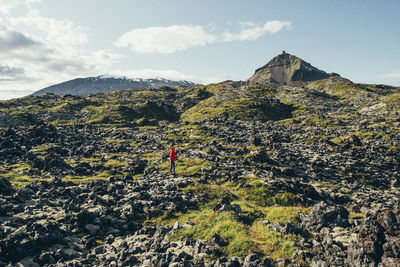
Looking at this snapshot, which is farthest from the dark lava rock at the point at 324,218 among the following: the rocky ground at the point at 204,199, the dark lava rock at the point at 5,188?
the dark lava rock at the point at 5,188

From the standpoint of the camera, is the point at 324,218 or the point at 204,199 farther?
the point at 204,199

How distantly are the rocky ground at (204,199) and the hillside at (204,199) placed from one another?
0.36 feet

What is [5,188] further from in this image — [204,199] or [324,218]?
[324,218]

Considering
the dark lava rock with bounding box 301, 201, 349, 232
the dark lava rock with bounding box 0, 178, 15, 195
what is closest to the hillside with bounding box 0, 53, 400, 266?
the dark lava rock with bounding box 301, 201, 349, 232

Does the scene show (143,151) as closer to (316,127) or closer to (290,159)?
(290,159)

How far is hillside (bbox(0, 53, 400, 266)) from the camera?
17.2m

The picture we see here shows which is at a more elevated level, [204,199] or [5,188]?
[5,188]

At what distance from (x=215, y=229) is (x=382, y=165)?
115 ft

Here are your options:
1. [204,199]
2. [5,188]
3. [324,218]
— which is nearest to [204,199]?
[204,199]

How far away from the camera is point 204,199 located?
2797 cm

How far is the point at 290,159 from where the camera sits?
43.5 metres

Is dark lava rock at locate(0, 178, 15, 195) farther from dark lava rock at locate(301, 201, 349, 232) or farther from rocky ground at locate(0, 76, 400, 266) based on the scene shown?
dark lava rock at locate(301, 201, 349, 232)

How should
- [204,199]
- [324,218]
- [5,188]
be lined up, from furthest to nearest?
[5,188], [204,199], [324,218]

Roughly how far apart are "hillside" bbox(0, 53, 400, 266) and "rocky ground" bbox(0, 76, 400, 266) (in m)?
0.11
